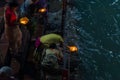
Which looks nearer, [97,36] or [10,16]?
[10,16]

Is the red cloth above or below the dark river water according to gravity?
above

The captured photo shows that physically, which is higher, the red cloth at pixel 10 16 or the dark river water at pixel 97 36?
the red cloth at pixel 10 16

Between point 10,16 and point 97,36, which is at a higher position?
point 10,16

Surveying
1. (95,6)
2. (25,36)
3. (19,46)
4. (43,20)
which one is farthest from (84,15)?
(19,46)

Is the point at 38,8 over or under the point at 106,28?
over

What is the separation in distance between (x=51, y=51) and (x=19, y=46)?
1819 mm

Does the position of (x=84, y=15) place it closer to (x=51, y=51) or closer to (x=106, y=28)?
(x=106, y=28)

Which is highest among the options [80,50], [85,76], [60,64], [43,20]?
[43,20]

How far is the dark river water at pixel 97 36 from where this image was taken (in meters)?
17.6

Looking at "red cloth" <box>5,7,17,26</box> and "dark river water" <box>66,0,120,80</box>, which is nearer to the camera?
"red cloth" <box>5,7,17,26</box>

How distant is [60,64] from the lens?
394 inches

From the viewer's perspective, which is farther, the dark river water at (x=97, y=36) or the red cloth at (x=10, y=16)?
the dark river water at (x=97, y=36)

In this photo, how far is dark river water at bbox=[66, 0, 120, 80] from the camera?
17.6m

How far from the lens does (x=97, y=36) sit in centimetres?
1984
